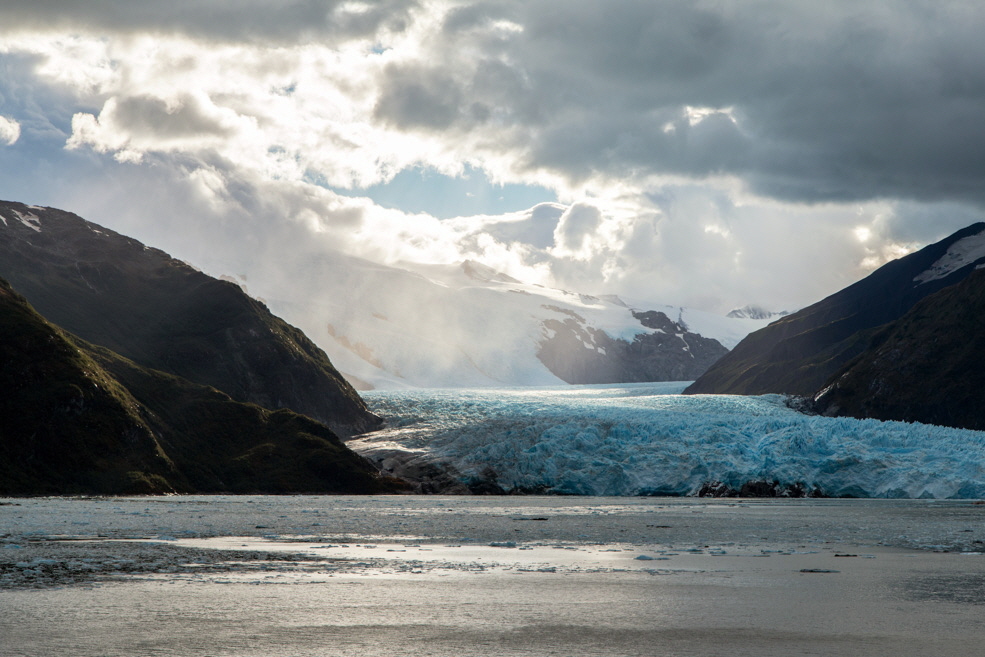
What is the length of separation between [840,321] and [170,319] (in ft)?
352

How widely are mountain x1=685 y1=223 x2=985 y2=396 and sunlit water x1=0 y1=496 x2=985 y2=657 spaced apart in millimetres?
111210

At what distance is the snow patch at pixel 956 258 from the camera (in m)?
143

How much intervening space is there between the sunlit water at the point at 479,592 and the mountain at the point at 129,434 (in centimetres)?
2728

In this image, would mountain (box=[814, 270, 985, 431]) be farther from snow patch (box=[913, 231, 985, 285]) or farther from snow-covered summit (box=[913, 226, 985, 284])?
snow patch (box=[913, 231, 985, 285])

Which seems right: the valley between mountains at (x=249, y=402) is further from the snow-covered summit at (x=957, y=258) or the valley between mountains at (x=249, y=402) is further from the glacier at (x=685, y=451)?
the snow-covered summit at (x=957, y=258)

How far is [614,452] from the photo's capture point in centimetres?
6050

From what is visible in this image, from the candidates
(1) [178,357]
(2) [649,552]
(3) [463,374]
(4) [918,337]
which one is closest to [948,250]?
(4) [918,337]

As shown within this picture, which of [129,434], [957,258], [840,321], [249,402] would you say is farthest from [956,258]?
[129,434]

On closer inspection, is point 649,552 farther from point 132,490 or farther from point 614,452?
point 614,452

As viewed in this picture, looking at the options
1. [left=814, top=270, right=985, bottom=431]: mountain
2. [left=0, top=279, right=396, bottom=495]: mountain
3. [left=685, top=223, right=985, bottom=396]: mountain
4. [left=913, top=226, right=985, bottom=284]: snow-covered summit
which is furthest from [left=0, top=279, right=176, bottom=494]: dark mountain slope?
[left=913, top=226, right=985, bottom=284]: snow-covered summit

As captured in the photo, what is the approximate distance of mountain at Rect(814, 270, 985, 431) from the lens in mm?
85375

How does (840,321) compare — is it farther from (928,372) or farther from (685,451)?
(685,451)

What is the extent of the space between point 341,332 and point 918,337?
129m

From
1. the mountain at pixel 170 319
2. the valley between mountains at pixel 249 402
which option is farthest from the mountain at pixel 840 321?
the mountain at pixel 170 319
